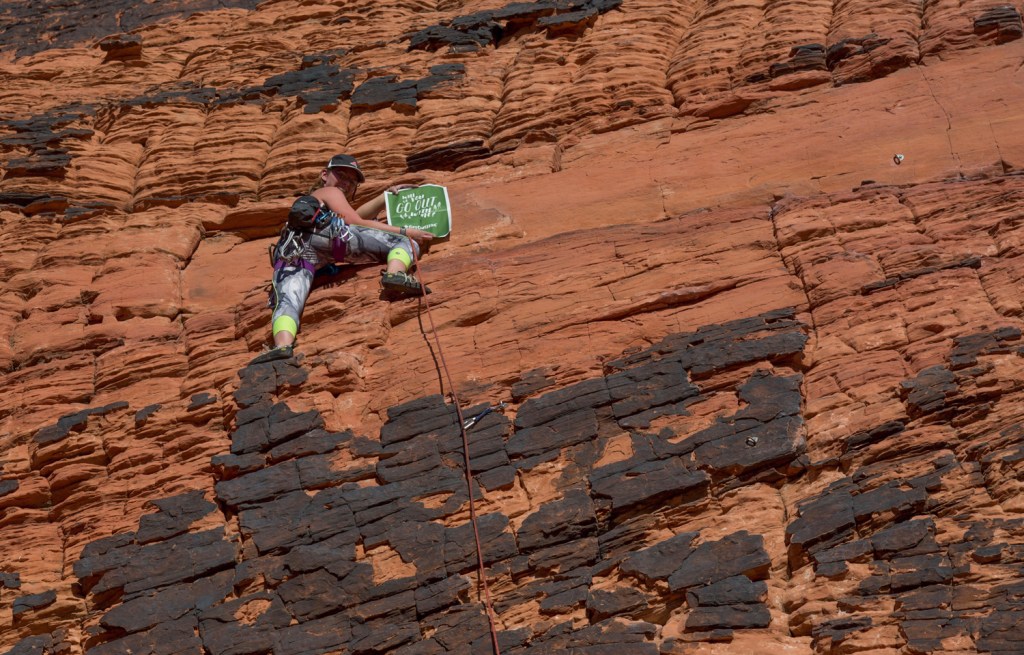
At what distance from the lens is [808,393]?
31.4 ft

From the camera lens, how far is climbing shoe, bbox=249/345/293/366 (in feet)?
36.2

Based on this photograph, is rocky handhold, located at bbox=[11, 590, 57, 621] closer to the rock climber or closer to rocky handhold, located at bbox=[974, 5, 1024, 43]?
the rock climber

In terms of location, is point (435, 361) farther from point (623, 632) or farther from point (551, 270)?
point (623, 632)

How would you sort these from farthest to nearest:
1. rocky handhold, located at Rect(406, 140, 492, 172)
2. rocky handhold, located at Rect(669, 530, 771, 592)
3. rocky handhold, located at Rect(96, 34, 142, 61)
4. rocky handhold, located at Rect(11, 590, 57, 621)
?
rocky handhold, located at Rect(96, 34, 142, 61) < rocky handhold, located at Rect(406, 140, 492, 172) < rocky handhold, located at Rect(11, 590, 57, 621) < rocky handhold, located at Rect(669, 530, 771, 592)

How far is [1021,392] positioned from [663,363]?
2734mm

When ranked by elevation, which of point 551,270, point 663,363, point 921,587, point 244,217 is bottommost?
point 921,587

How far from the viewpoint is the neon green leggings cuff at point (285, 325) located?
11.2m

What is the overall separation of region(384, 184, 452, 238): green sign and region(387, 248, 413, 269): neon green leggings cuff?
741mm

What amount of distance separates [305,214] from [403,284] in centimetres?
134

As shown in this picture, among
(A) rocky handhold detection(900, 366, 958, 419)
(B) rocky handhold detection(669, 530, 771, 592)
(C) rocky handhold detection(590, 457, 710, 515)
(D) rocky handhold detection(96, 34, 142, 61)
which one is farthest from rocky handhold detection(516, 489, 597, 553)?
(D) rocky handhold detection(96, 34, 142, 61)

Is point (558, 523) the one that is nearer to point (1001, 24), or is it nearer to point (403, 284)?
point (403, 284)

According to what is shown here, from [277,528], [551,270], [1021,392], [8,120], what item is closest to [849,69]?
[551,270]

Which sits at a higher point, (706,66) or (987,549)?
(706,66)

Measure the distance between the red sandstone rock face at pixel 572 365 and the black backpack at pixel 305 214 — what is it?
0.62m
